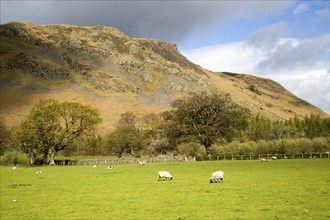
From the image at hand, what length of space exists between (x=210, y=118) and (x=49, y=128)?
40.1m

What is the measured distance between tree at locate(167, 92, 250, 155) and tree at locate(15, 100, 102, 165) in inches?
921

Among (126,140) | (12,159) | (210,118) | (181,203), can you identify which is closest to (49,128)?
(12,159)

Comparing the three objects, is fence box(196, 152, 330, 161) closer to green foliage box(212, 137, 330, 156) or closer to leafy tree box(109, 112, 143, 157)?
green foliage box(212, 137, 330, 156)

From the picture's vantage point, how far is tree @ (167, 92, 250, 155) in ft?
284

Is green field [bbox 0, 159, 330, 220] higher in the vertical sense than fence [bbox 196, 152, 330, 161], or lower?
lower

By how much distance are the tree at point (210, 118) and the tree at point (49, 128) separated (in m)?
23.4

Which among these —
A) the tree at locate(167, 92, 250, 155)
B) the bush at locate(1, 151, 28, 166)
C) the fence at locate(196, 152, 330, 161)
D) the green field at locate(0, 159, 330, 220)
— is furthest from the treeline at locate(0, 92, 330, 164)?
the green field at locate(0, 159, 330, 220)

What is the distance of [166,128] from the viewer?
313 ft

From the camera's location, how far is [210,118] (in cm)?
8838


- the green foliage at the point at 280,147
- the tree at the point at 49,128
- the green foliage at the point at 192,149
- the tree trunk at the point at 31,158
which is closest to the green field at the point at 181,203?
the tree at the point at 49,128

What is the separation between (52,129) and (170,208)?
198 feet

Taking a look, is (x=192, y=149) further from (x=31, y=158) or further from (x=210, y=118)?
(x=31, y=158)

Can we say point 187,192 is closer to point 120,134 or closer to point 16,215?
point 16,215

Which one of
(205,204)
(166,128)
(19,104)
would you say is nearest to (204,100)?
(166,128)
